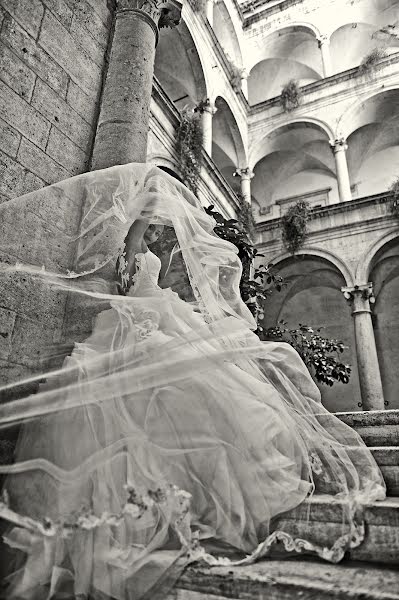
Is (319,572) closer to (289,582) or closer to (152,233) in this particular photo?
(289,582)

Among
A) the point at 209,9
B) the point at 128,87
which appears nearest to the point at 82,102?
the point at 128,87

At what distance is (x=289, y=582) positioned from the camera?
1.25 m

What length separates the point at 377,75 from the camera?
12102 mm

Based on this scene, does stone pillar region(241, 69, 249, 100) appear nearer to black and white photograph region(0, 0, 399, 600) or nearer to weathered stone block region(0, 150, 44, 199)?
black and white photograph region(0, 0, 399, 600)

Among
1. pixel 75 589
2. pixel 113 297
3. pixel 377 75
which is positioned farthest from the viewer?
pixel 377 75

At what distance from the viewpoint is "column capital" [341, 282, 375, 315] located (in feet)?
33.6

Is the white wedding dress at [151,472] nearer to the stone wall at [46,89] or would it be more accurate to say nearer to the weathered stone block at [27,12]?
the stone wall at [46,89]

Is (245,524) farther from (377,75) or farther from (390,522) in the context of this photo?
(377,75)

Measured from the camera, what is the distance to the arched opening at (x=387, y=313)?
10.6 metres

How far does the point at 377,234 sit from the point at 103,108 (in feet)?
29.2

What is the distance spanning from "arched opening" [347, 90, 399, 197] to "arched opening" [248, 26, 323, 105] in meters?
3.13

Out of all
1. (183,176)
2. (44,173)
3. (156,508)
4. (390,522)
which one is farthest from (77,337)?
(183,176)

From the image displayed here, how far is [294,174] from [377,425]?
14.3 m

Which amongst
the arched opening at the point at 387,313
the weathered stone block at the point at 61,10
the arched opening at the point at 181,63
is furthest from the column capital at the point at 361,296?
the weathered stone block at the point at 61,10
